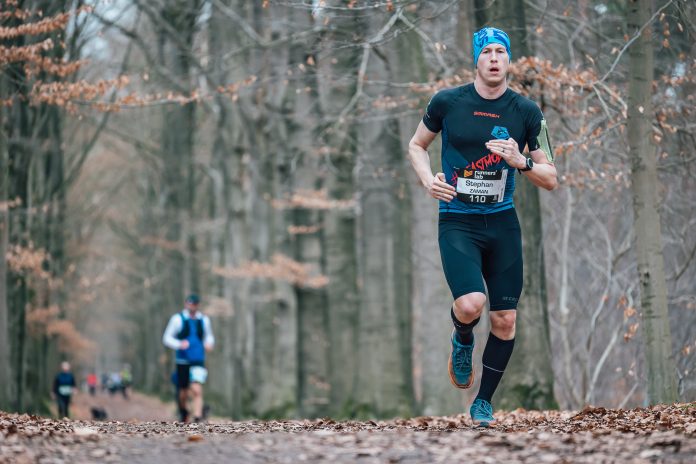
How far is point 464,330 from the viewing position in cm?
767

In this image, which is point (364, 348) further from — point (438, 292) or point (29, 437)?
point (29, 437)

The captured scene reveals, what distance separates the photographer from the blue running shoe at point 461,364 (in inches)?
309

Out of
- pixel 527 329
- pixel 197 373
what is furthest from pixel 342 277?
pixel 527 329

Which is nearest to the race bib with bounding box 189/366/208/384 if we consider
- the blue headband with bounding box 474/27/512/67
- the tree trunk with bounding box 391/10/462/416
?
the tree trunk with bounding box 391/10/462/416

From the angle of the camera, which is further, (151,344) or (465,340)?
(151,344)

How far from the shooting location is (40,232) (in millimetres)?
26047

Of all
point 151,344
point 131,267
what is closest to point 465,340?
point 151,344

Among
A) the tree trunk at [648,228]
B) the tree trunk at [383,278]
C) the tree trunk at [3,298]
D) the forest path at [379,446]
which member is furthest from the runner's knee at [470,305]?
the tree trunk at [383,278]

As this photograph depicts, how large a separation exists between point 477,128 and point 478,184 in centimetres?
38

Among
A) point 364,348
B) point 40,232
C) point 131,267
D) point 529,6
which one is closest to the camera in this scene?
point 529,6

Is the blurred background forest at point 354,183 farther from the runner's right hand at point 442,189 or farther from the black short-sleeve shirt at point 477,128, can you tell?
the runner's right hand at point 442,189

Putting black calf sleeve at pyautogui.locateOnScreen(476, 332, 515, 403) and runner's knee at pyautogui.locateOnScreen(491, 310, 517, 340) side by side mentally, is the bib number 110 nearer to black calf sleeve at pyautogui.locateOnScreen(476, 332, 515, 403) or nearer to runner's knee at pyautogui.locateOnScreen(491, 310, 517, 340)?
runner's knee at pyautogui.locateOnScreen(491, 310, 517, 340)

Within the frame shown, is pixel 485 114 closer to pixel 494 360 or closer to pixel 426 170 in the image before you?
pixel 426 170

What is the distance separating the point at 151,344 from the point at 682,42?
123ft
